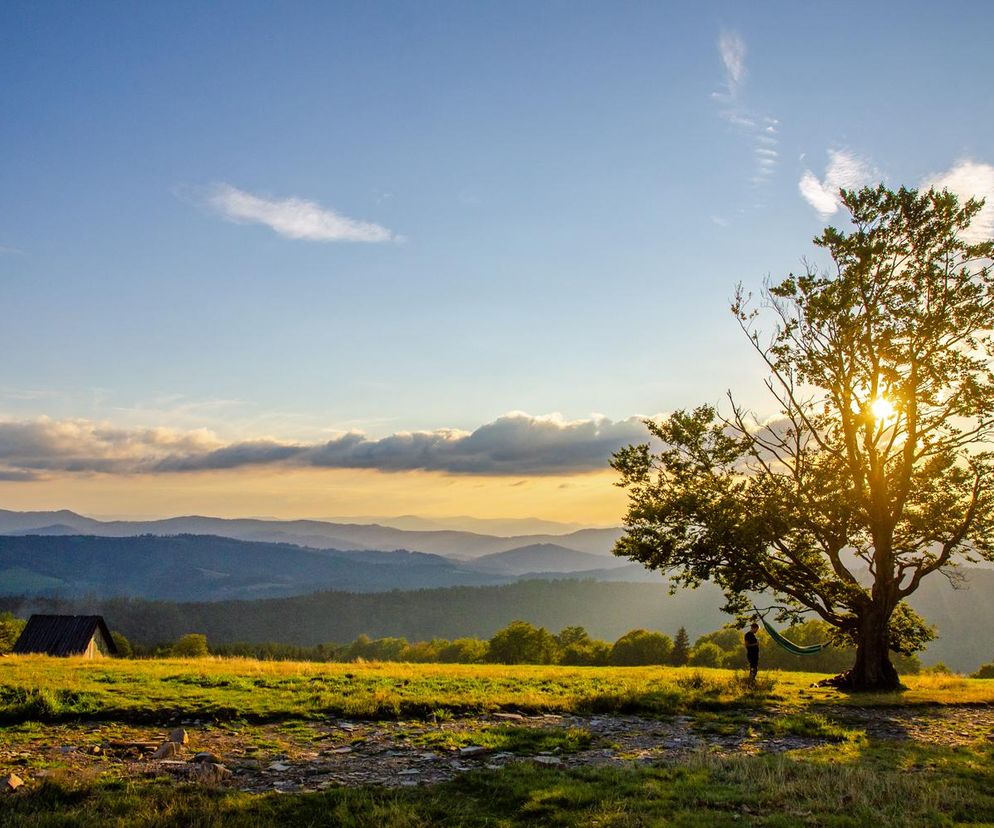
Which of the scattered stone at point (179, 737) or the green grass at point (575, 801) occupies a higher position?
the green grass at point (575, 801)

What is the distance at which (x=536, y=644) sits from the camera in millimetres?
89688

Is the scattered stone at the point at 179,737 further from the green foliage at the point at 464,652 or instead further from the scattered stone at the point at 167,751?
the green foliage at the point at 464,652

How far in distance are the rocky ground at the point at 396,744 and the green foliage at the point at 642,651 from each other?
7651cm

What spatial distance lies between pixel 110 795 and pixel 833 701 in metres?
21.4

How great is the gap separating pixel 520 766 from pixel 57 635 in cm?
6132

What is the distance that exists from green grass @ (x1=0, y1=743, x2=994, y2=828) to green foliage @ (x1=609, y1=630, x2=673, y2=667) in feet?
276

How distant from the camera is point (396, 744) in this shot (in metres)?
13.9

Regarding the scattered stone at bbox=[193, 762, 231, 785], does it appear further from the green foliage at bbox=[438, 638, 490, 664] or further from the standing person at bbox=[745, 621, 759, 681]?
the green foliage at bbox=[438, 638, 490, 664]

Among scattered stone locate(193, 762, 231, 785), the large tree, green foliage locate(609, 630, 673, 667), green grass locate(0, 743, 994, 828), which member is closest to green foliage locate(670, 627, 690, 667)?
green foliage locate(609, 630, 673, 667)

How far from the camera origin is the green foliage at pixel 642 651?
91.1 meters

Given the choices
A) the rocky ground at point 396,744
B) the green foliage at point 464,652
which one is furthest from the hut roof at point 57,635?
the rocky ground at point 396,744

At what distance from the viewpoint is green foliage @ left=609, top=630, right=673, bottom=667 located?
9112 centimetres

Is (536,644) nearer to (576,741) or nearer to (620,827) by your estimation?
(576,741)

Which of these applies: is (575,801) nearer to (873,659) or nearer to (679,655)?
(873,659)
